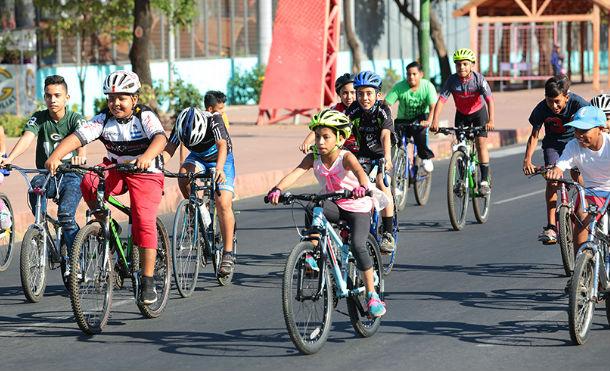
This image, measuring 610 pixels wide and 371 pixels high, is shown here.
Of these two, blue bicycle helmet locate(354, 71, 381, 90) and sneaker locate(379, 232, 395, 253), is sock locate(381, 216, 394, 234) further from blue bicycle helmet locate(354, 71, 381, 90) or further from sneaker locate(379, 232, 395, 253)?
blue bicycle helmet locate(354, 71, 381, 90)

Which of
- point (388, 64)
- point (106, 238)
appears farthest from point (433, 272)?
point (388, 64)

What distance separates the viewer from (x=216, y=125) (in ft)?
36.5

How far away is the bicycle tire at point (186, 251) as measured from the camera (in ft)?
36.1

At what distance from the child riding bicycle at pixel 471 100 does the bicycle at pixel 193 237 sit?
15.3ft

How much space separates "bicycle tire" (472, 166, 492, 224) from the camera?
15.4 metres

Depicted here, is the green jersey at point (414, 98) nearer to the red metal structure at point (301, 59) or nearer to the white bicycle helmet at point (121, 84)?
the white bicycle helmet at point (121, 84)

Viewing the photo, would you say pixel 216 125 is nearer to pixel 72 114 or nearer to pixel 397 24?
pixel 72 114

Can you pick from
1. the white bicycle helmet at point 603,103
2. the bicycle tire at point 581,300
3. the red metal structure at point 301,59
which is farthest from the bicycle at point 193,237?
the red metal structure at point 301,59

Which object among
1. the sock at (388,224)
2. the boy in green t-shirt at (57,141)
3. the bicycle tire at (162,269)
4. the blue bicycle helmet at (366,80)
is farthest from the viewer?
the sock at (388,224)

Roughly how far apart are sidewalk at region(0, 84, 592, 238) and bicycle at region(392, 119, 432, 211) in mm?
3165

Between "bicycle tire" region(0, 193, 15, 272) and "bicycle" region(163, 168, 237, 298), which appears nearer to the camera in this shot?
"bicycle" region(163, 168, 237, 298)

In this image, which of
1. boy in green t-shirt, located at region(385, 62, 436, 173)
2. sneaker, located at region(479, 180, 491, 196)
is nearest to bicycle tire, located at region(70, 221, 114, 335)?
sneaker, located at region(479, 180, 491, 196)

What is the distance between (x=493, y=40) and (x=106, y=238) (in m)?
42.7

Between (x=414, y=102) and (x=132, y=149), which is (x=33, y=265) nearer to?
(x=132, y=149)
